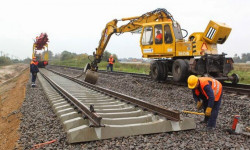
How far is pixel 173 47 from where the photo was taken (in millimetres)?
10180

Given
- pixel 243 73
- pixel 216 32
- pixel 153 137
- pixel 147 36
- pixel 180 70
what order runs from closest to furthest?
pixel 153 137 < pixel 216 32 < pixel 180 70 < pixel 147 36 < pixel 243 73

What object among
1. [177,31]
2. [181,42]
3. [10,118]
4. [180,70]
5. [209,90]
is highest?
[177,31]

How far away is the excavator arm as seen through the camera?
35.5ft

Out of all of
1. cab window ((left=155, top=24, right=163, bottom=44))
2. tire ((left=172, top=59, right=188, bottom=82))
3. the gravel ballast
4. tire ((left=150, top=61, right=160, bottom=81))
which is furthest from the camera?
tire ((left=150, top=61, right=160, bottom=81))

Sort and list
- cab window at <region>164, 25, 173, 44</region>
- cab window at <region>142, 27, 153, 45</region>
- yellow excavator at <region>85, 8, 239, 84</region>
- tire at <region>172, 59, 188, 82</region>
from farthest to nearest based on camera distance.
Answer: cab window at <region>142, 27, 153, 45</region>, cab window at <region>164, 25, 173, 44</region>, tire at <region>172, 59, 188, 82</region>, yellow excavator at <region>85, 8, 239, 84</region>

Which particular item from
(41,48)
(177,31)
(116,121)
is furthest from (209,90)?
(41,48)

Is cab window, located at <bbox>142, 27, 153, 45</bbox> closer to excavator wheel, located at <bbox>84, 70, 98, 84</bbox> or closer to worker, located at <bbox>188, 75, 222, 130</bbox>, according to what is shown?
excavator wheel, located at <bbox>84, 70, 98, 84</bbox>

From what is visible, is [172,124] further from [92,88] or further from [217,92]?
[92,88]

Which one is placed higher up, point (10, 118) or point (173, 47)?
point (173, 47)

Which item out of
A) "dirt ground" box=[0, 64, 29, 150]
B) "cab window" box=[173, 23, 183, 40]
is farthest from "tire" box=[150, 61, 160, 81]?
"dirt ground" box=[0, 64, 29, 150]

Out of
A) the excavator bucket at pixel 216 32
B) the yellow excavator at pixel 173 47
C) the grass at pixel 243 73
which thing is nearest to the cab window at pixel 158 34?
the yellow excavator at pixel 173 47

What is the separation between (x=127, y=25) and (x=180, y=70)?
3.69 metres

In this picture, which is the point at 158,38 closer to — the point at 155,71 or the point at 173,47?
the point at 173,47

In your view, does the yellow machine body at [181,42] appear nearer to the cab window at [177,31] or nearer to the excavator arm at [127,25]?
the cab window at [177,31]
